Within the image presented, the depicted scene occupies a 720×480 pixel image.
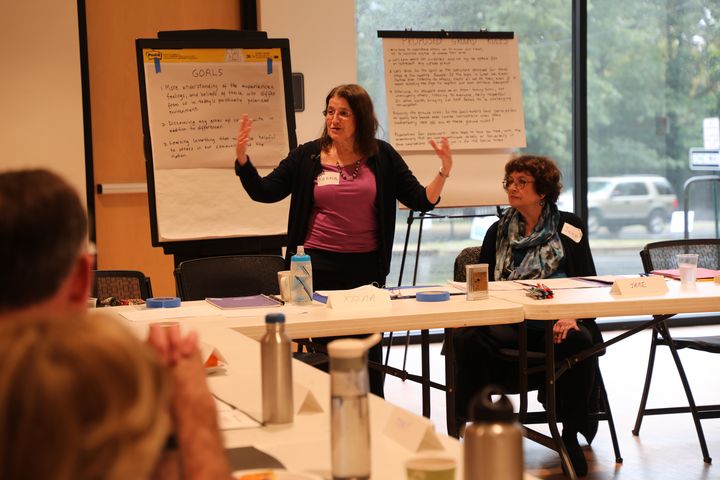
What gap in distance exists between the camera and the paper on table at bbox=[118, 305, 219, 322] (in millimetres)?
3301

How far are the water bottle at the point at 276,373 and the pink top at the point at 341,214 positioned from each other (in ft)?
7.63

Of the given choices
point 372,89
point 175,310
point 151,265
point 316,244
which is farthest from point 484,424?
point 372,89

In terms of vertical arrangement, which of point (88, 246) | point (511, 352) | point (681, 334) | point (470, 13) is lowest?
point (681, 334)

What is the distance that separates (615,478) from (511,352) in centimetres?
65

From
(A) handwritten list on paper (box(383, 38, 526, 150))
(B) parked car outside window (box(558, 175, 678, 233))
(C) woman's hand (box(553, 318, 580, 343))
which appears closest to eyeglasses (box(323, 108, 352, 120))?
(C) woman's hand (box(553, 318, 580, 343))

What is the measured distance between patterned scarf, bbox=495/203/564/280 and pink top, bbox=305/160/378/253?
2.00 ft

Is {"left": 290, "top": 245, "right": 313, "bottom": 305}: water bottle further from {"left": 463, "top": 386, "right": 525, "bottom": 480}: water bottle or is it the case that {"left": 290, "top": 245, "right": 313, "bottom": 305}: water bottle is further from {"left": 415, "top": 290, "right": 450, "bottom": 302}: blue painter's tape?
{"left": 463, "top": 386, "right": 525, "bottom": 480}: water bottle

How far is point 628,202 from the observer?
7.31 meters

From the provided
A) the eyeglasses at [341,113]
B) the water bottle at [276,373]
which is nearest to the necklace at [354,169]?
the eyeglasses at [341,113]

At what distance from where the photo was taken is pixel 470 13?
6.80m

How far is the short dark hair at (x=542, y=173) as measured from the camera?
4293 millimetres

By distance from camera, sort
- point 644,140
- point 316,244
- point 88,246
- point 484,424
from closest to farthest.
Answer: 1. point 484,424
2. point 88,246
3. point 316,244
4. point 644,140

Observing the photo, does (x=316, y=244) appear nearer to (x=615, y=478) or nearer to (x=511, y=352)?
(x=511, y=352)

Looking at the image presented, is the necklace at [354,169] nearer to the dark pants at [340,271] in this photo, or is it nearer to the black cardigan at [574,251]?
the dark pants at [340,271]
